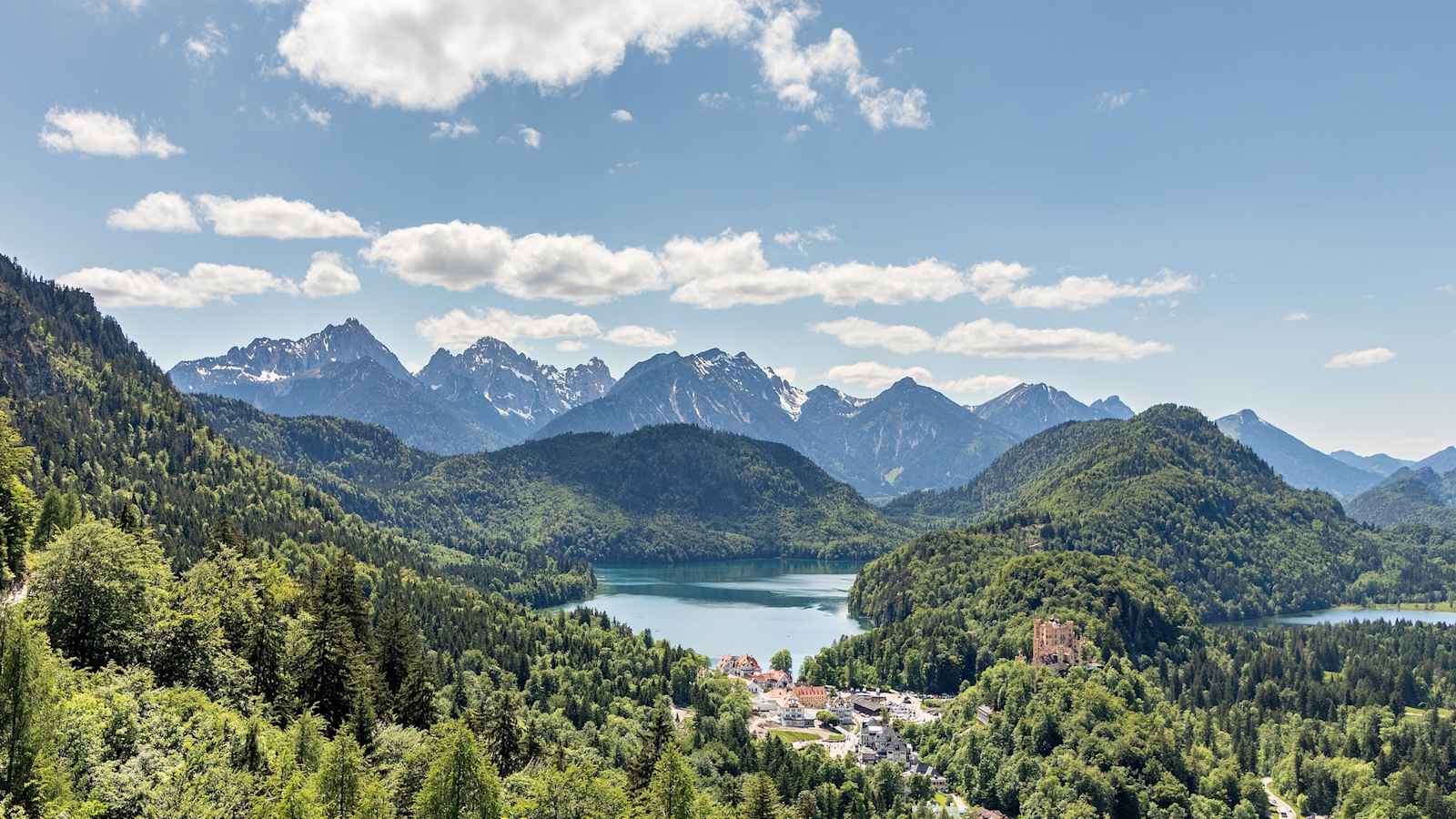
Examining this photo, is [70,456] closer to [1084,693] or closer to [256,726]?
[256,726]

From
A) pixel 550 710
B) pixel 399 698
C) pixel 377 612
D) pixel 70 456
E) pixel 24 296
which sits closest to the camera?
pixel 399 698

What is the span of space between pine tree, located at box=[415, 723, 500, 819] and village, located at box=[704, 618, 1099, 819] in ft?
221

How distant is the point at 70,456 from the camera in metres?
130

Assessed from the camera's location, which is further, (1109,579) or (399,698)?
(1109,579)

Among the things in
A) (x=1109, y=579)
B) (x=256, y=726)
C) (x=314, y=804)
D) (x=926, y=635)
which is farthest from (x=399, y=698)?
(x=1109, y=579)

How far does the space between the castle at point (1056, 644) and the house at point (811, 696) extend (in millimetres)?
33657

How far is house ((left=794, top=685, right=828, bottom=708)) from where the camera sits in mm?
119438

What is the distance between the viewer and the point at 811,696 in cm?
12050

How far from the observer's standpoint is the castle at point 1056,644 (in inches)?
5285

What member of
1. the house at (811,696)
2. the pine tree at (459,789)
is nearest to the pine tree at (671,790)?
the pine tree at (459,789)

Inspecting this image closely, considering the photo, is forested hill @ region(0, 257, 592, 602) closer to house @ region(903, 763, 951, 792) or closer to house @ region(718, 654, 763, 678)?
house @ region(718, 654, 763, 678)

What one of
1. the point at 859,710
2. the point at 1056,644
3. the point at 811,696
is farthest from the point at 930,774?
the point at 1056,644

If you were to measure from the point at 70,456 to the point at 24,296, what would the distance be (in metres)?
61.7

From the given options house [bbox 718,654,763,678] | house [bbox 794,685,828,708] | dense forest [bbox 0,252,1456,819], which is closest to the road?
dense forest [bbox 0,252,1456,819]
